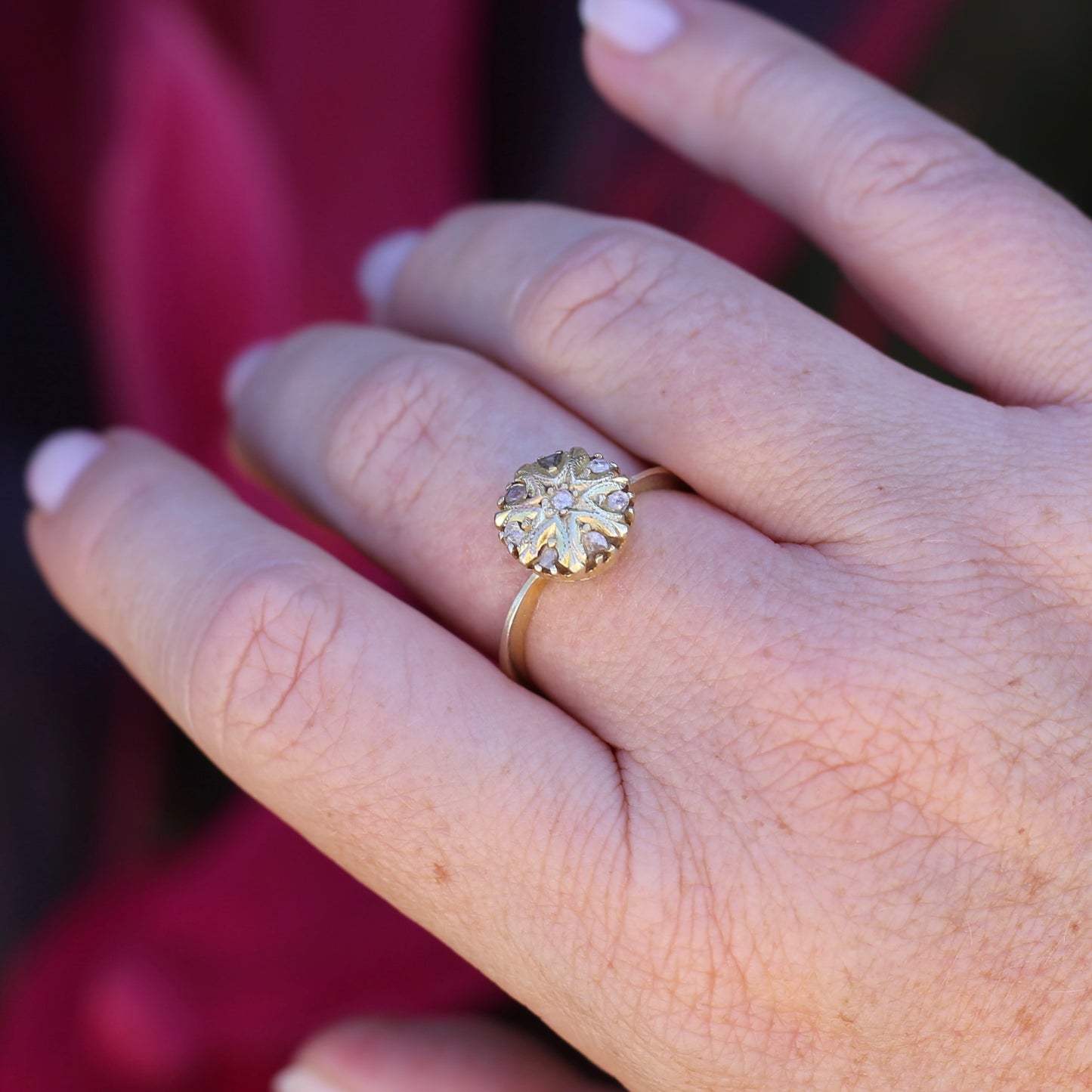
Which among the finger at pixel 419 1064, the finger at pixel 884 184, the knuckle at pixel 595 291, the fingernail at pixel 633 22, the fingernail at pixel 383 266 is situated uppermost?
the fingernail at pixel 633 22

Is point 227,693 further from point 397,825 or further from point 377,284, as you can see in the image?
point 377,284

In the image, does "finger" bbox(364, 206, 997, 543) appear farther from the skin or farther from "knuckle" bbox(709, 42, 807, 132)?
"knuckle" bbox(709, 42, 807, 132)

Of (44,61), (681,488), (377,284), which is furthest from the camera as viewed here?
(44,61)

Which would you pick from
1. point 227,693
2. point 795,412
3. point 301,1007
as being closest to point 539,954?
point 227,693

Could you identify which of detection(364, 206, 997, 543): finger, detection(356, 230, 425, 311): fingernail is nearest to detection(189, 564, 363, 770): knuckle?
detection(364, 206, 997, 543): finger

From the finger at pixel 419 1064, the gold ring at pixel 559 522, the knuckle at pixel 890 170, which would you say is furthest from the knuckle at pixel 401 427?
the finger at pixel 419 1064

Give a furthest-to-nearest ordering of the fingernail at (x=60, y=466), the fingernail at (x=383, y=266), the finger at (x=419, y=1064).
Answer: the fingernail at (x=383, y=266)
the fingernail at (x=60, y=466)
the finger at (x=419, y=1064)

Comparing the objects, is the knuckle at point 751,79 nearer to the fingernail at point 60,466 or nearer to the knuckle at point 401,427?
the knuckle at point 401,427

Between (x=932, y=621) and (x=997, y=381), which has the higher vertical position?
(x=997, y=381)
